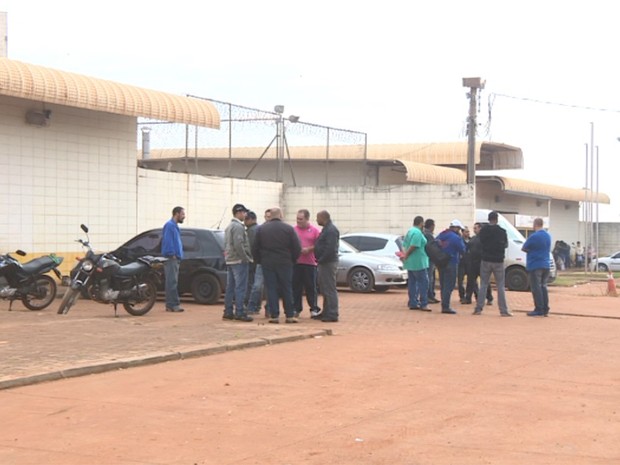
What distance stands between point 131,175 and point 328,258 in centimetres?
842

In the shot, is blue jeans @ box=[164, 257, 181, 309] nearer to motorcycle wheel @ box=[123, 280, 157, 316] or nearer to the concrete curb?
motorcycle wheel @ box=[123, 280, 157, 316]

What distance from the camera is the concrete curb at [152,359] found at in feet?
26.3

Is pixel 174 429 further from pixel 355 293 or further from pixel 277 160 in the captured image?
pixel 277 160

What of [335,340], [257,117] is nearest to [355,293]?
[257,117]

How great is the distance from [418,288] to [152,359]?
794 centimetres

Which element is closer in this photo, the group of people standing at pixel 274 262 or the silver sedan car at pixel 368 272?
the group of people standing at pixel 274 262

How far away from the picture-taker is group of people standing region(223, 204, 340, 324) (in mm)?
13195

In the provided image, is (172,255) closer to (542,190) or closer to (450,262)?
(450,262)

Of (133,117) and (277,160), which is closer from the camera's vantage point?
(133,117)

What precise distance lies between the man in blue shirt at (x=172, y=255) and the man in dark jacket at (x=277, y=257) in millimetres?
2161

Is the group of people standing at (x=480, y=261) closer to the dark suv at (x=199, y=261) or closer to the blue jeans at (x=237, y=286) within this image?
the dark suv at (x=199, y=261)

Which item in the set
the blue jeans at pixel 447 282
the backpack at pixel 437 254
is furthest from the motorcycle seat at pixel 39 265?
the blue jeans at pixel 447 282

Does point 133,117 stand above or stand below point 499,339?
above

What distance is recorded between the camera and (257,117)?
83.5 feet
